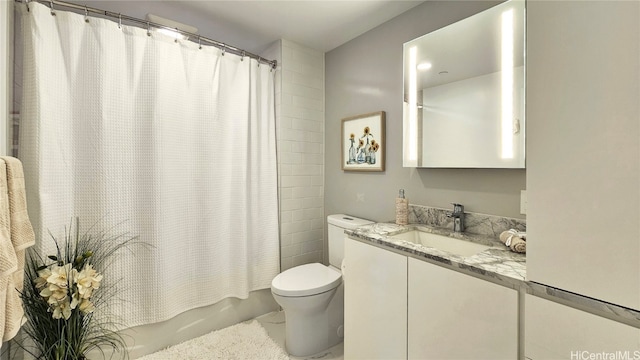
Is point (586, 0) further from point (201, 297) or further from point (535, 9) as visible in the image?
point (201, 297)

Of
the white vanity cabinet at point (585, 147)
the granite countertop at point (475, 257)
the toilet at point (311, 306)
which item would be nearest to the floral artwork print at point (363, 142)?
the toilet at point (311, 306)

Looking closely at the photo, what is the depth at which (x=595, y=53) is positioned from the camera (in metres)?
0.67

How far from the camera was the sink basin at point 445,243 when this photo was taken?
1.33 m

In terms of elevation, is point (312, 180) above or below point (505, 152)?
below

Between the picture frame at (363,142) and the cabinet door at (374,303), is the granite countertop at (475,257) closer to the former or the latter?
the cabinet door at (374,303)

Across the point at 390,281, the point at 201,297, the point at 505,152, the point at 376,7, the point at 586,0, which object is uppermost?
the point at 376,7

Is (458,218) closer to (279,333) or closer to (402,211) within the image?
(402,211)

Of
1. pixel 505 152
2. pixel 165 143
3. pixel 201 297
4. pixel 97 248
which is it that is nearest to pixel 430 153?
A: pixel 505 152

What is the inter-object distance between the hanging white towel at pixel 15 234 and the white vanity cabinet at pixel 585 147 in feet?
6.19

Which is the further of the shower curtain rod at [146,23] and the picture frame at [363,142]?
the picture frame at [363,142]

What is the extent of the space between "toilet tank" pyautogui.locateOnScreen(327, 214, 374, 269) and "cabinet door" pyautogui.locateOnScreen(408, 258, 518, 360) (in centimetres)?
84

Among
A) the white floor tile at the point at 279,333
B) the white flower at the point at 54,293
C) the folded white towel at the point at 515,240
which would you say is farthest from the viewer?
the white floor tile at the point at 279,333

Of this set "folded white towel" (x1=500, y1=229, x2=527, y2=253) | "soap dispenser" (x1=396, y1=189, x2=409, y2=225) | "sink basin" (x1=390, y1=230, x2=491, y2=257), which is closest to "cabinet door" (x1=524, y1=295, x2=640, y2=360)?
"folded white towel" (x1=500, y1=229, x2=527, y2=253)

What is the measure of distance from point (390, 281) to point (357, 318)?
1.19 ft
